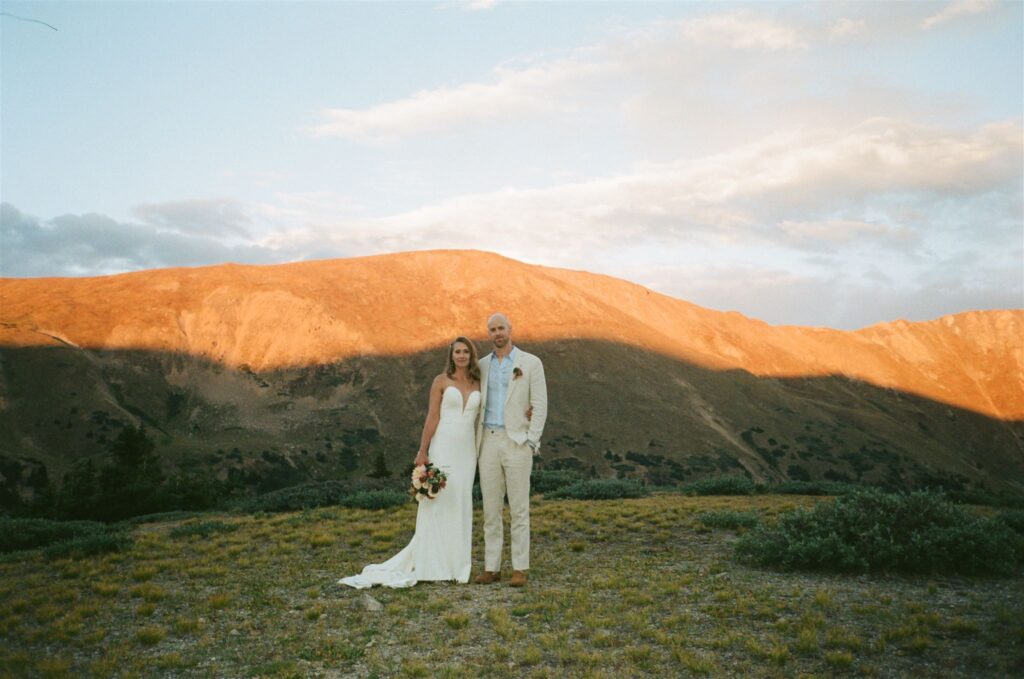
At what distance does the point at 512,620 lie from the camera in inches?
284

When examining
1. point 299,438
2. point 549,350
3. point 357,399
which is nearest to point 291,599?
point 299,438

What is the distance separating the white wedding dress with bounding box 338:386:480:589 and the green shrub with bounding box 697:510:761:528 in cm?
573

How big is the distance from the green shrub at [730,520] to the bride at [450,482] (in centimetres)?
575

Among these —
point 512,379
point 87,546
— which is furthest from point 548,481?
point 512,379

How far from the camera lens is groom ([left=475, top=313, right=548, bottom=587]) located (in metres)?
8.40

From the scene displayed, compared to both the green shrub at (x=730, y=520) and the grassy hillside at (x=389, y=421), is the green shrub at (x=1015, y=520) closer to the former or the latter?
the green shrub at (x=730, y=520)

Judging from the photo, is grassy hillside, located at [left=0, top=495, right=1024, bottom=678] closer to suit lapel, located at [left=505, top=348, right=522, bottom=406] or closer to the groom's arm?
the groom's arm

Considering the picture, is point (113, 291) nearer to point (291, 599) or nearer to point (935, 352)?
point (291, 599)

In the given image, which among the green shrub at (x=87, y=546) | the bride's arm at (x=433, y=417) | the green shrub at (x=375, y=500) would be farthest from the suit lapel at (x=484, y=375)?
the green shrub at (x=375, y=500)

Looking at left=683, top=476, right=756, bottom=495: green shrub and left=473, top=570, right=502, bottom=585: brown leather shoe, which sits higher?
left=473, top=570, right=502, bottom=585: brown leather shoe

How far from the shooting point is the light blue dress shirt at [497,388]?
8.50 m

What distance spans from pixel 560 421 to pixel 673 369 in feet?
58.8

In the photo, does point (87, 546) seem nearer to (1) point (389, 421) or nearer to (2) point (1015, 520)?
(2) point (1015, 520)

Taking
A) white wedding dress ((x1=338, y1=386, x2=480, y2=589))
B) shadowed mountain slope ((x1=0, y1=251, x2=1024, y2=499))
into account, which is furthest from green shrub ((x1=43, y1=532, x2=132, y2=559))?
shadowed mountain slope ((x1=0, y1=251, x2=1024, y2=499))
